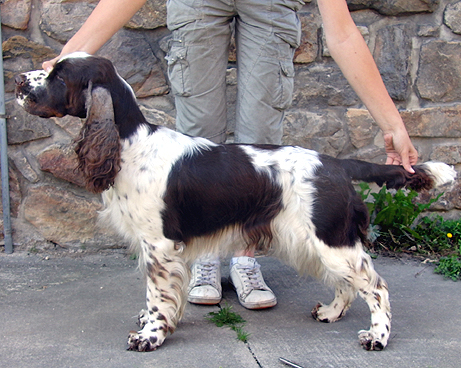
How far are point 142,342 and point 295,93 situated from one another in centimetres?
220

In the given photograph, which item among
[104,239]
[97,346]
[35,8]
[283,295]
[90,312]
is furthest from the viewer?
[104,239]

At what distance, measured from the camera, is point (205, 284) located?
2975 millimetres

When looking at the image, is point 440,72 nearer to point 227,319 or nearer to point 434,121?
point 434,121

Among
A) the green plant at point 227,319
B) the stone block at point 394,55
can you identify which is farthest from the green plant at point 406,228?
the green plant at point 227,319

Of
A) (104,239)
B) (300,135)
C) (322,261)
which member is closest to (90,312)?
(104,239)

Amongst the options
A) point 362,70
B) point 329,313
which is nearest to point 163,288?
point 329,313

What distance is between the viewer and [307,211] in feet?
7.99

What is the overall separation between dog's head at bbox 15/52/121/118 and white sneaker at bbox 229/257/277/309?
1358 mm

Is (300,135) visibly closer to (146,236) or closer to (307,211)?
(307,211)

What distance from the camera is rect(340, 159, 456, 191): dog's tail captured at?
97.3 inches

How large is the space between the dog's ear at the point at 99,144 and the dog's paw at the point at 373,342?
144cm

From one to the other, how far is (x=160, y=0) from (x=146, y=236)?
74.2 inches

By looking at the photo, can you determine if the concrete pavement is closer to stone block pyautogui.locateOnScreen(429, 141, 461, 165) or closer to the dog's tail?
the dog's tail

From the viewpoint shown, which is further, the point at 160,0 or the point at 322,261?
the point at 160,0
